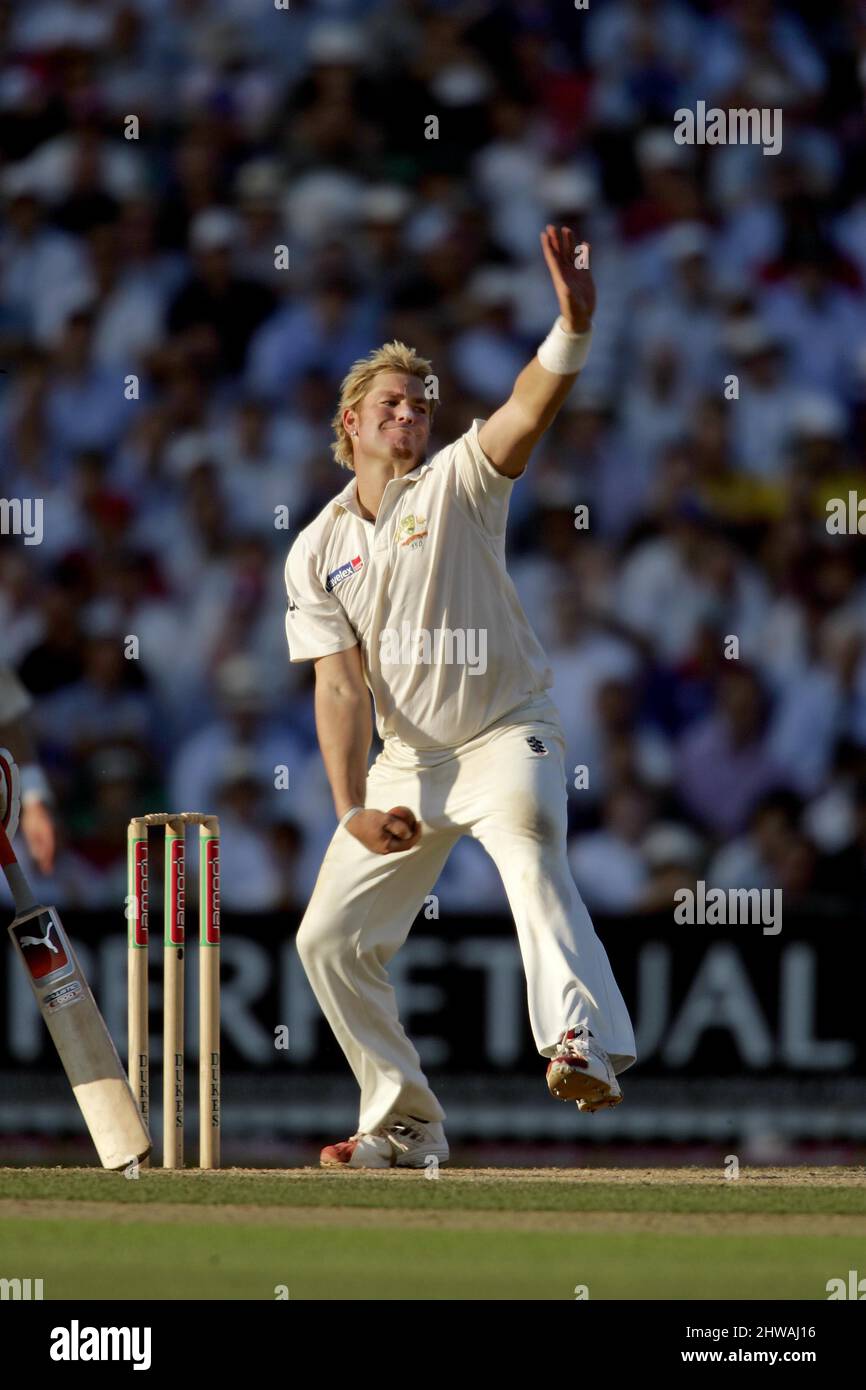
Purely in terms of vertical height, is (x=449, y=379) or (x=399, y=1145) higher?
(x=449, y=379)

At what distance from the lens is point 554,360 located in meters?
4.63

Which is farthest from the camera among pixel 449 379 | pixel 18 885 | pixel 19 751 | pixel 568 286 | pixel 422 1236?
pixel 449 379

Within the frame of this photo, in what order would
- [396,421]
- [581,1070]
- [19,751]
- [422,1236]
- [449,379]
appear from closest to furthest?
[422,1236] → [581,1070] → [19,751] → [396,421] → [449,379]

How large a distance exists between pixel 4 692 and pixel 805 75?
4.69 m

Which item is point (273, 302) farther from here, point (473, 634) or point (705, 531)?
point (473, 634)

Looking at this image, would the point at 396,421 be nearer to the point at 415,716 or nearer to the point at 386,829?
the point at 415,716

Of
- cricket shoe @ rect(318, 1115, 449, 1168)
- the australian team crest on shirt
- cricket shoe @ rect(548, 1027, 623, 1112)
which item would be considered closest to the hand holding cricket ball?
the australian team crest on shirt

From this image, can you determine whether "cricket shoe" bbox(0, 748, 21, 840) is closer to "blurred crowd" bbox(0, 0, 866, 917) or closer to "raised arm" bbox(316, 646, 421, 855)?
"raised arm" bbox(316, 646, 421, 855)

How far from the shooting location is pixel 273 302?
7820mm

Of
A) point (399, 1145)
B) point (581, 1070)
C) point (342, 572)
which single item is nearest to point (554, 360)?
point (342, 572)

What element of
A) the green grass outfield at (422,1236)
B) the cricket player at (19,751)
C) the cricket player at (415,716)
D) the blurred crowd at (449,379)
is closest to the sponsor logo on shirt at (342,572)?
the cricket player at (415,716)

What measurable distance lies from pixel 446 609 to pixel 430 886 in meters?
0.69

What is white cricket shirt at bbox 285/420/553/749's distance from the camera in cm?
501

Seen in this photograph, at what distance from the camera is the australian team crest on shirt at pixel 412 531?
5.05m
